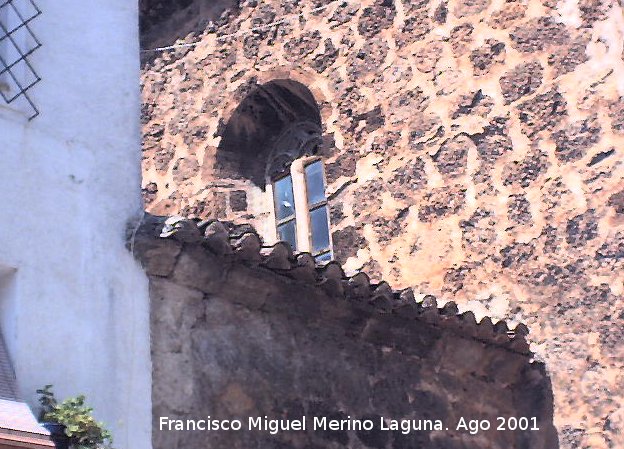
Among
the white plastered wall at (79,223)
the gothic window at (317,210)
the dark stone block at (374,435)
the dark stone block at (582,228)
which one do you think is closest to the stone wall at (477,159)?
the dark stone block at (582,228)

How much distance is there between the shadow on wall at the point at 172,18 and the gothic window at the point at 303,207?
162 cm

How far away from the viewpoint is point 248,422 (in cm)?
554

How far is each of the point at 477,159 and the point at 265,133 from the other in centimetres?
210

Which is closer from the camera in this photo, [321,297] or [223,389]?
[223,389]

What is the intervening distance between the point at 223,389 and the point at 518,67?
3.21m

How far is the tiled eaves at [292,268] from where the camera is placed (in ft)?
17.7

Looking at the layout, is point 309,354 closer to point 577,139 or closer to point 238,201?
point 577,139

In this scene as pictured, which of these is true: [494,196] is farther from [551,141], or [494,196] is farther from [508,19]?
[508,19]

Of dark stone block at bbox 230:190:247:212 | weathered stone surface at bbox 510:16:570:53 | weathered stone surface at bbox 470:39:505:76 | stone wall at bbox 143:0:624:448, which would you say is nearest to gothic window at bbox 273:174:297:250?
stone wall at bbox 143:0:624:448

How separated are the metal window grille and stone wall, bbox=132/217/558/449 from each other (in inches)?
31.9

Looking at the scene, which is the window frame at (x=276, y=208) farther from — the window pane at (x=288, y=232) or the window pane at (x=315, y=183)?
the window pane at (x=315, y=183)

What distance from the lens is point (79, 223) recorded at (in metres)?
5.26

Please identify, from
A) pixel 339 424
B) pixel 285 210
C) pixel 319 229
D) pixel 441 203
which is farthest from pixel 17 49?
pixel 285 210

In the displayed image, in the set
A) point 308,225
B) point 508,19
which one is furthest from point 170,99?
point 508,19
